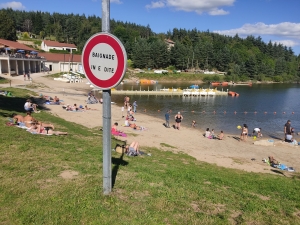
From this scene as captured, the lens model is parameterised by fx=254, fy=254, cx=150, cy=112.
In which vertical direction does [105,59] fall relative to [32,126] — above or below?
above

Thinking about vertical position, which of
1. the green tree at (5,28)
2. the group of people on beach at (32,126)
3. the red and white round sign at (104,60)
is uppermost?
the green tree at (5,28)

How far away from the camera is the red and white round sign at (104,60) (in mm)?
4090

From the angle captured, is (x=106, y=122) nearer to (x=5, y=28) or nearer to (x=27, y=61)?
(x=27, y=61)

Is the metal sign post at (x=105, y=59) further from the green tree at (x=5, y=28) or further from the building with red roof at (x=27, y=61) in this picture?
the green tree at (x=5, y=28)

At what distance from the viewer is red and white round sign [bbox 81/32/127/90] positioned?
4090 mm

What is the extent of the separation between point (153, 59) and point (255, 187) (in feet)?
306

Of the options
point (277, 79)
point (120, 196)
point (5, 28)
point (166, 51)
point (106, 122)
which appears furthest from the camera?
point (277, 79)

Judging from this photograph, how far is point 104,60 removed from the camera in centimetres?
416

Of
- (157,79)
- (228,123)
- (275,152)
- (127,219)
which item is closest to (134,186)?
(127,219)

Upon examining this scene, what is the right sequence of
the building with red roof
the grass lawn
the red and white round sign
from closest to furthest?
the red and white round sign → the grass lawn → the building with red roof

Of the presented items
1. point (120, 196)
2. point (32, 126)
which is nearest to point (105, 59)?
point (120, 196)

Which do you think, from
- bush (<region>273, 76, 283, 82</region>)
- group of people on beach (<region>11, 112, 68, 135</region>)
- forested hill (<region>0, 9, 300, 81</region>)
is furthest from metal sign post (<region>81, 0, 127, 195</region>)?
bush (<region>273, 76, 283, 82</region>)

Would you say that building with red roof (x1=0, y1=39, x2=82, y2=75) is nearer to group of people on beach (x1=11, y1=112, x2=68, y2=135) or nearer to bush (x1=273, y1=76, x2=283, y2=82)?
group of people on beach (x1=11, y1=112, x2=68, y2=135)

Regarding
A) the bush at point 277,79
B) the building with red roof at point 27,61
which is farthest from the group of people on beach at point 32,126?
the bush at point 277,79
